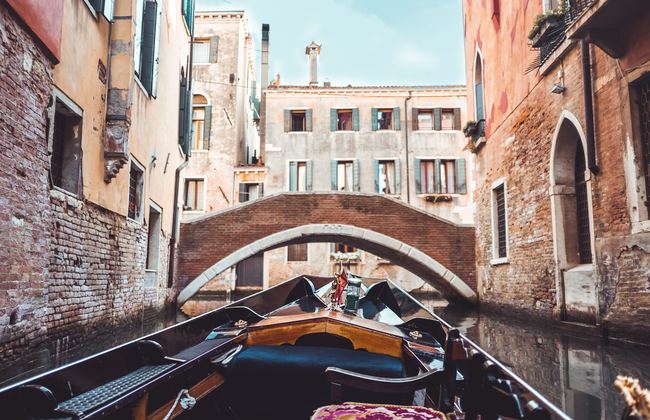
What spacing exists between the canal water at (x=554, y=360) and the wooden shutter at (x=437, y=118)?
365 inches

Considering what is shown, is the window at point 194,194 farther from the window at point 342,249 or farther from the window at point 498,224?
the window at point 498,224

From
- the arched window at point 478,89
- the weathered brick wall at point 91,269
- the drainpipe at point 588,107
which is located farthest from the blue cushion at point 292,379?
the arched window at point 478,89

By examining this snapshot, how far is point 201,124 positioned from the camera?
15688 millimetres

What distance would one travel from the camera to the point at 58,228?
4457mm

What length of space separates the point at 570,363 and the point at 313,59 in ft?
47.8

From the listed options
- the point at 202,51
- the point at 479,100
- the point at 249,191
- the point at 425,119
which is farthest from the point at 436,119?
the point at 202,51

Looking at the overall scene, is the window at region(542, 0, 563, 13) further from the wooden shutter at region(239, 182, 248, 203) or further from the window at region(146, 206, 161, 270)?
the wooden shutter at region(239, 182, 248, 203)

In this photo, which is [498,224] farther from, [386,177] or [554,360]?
[386,177]

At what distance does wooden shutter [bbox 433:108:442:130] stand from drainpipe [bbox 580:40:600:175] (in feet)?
32.6

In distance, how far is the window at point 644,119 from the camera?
15.0 feet

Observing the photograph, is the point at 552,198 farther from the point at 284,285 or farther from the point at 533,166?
the point at 284,285

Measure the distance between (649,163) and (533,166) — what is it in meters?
2.51

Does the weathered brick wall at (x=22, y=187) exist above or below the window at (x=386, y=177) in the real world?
below

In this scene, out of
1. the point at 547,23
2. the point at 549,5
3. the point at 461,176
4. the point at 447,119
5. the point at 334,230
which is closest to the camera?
the point at 547,23
